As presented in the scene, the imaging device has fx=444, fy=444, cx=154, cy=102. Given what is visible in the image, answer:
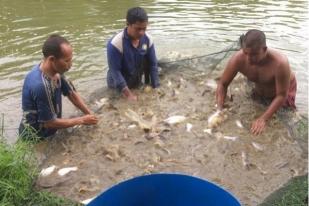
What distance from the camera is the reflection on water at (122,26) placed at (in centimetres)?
793

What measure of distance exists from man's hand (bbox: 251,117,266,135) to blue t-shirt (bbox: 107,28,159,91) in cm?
184

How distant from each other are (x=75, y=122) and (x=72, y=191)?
1.03 meters

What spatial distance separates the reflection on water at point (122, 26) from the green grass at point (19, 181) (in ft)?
7.52

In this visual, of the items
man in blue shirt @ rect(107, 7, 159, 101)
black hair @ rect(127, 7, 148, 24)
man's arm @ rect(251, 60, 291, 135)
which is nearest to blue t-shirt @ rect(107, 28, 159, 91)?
man in blue shirt @ rect(107, 7, 159, 101)

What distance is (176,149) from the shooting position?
5.06m

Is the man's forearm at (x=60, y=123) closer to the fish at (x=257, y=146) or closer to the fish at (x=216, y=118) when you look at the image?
the fish at (x=216, y=118)

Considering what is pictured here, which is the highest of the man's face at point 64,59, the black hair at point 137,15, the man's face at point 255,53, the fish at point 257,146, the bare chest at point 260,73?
the black hair at point 137,15

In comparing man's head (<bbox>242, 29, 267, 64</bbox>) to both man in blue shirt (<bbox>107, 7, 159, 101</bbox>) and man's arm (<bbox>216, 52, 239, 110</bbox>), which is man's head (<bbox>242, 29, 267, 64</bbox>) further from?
man in blue shirt (<bbox>107, 7, 159, 101</bbox>)

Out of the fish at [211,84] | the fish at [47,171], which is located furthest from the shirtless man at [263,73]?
the fish at [47,171]

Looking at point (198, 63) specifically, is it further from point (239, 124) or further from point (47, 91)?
point (47, 91)

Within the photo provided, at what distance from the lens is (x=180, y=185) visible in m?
3.30

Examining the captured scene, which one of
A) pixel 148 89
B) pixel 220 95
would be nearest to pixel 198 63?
pixel 148 89

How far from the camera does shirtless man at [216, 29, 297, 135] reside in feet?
16.6

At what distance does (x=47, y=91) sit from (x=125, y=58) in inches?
71.8
